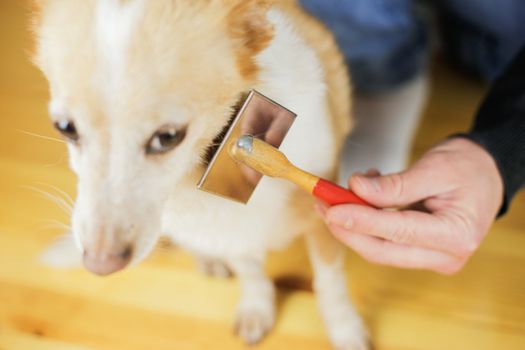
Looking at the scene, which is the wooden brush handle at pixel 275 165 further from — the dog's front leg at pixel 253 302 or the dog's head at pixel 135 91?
the dog's front leg at pixel 253 302

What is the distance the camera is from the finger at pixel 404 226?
0.62 meters

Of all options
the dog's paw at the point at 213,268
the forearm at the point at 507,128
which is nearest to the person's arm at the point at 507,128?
the forearm at the point at 507,128

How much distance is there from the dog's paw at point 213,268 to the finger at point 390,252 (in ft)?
1.01

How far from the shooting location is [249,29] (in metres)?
0.55

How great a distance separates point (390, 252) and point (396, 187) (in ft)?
0.27

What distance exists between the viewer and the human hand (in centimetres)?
63

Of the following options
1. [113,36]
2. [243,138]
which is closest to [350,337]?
[243,138]

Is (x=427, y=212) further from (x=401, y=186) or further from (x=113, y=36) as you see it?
(x=113, y=36)

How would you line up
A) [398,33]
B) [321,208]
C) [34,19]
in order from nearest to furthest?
[34,19] < [321,208] < [398,33]

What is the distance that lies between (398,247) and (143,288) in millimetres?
445

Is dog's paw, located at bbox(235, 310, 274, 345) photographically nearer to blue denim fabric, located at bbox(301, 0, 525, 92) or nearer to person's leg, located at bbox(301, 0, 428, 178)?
person's leg, located at bbox(301, 0, 428, 178)

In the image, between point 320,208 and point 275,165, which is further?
point 320,208

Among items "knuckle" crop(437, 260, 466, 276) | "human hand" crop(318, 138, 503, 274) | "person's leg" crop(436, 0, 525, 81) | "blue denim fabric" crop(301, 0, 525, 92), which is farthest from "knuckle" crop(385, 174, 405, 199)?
"person's leg" crop(436, 0, 525, 81)

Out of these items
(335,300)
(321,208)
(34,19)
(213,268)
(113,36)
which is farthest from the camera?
(213,268)
